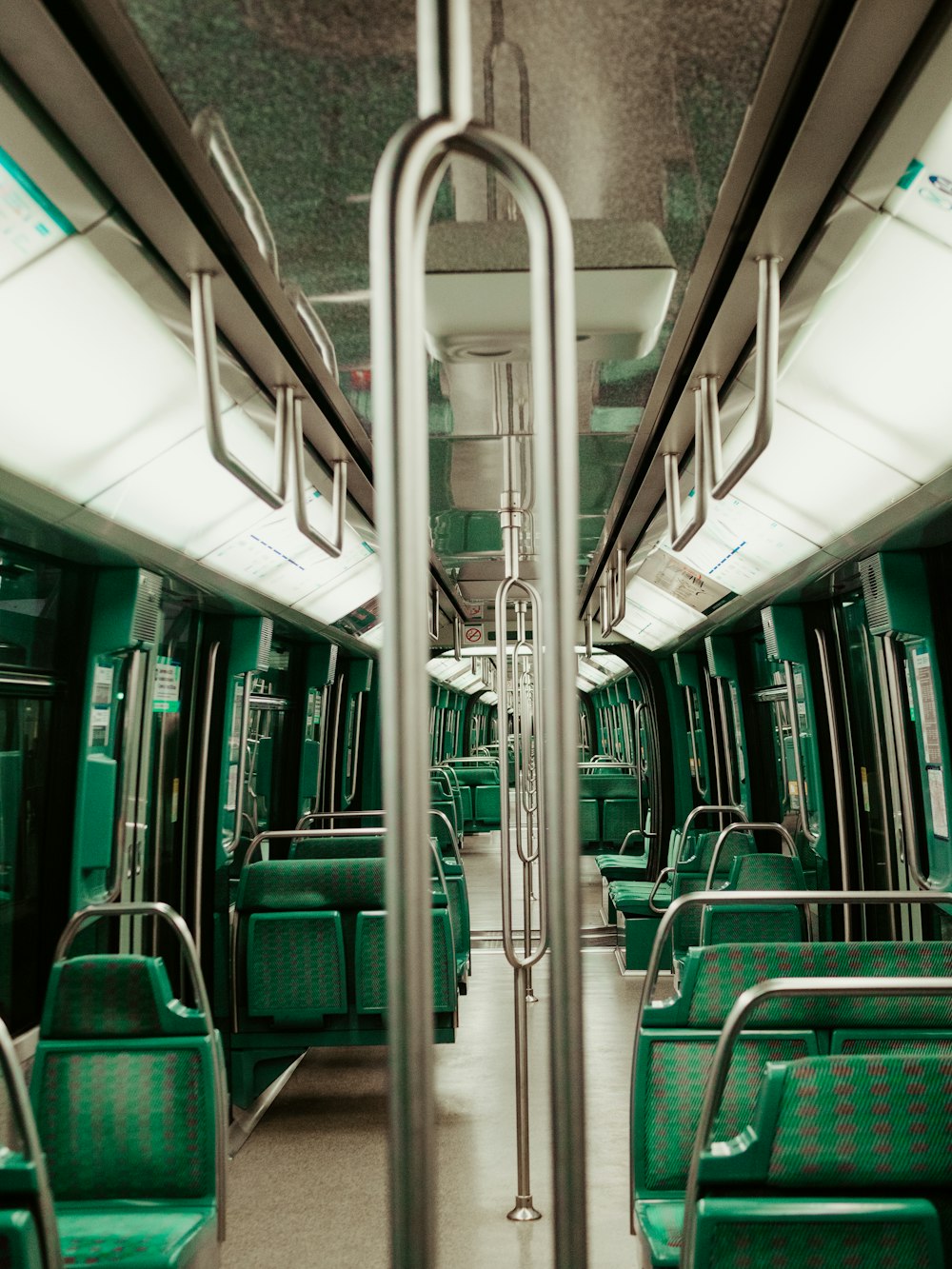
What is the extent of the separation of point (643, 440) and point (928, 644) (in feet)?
4.31

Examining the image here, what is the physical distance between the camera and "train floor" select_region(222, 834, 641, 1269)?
12.6 ft

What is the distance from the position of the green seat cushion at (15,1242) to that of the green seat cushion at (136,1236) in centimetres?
79

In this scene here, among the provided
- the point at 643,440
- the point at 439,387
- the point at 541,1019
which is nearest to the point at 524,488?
the point at 643,440

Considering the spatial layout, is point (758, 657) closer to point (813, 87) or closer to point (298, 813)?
point (298, 813)

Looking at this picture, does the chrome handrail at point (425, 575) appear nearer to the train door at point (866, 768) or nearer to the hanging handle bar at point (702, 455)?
the hanging handle bar at point (702, 455)

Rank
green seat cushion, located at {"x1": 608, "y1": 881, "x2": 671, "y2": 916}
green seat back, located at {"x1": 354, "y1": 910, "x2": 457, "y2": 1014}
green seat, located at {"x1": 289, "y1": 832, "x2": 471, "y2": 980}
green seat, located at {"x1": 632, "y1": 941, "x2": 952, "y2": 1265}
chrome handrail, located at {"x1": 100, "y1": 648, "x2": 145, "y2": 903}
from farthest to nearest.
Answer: green seat cushion, located at {"x1": 608, "y1": 881, "x2": 671, "y2": 916}, green seat, located at {"x1": 289, "y1": 832, "x2": 471, "y2": 980}, green seat back, located at {"x1": 354, "y1": 910, "x2": 457, "y2": 1014}, chrome handrail, located at {"x1": 100, "y1": 648, "x2": 145, "y2": 903}, green seat, located at {"x1": 632, "y1": 941, "x2": 952, "y2": 1265}

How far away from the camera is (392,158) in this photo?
71 cm

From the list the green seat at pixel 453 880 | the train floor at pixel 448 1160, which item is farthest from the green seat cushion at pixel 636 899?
the green seat at pixel 453 880

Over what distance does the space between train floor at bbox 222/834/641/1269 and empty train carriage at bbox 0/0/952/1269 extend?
0.03m

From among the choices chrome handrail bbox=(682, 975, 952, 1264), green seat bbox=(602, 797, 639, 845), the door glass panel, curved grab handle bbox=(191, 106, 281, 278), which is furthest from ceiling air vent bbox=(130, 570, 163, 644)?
green seat bbox=(602, 797, 639, 845)

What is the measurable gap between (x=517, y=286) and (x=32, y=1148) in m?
1.88

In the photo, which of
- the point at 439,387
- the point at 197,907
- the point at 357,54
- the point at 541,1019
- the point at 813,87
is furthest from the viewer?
the point at 541,1019

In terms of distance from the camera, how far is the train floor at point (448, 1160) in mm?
3834

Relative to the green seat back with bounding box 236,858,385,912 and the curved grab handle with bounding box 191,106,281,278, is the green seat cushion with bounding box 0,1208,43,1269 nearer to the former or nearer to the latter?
the curved grab handle with bounding box 191,106,281,278
